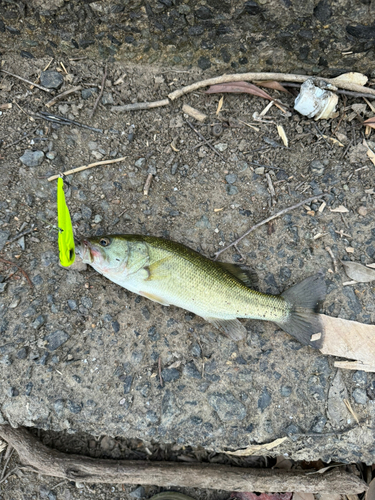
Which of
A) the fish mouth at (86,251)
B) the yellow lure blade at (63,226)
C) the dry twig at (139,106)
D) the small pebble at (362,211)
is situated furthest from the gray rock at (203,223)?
the small pebble at (362,211)

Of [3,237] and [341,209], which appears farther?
[341,209]

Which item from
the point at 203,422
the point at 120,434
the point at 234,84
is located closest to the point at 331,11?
the point at 234,84

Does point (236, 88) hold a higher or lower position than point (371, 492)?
higher

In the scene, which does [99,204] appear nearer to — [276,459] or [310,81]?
[310,81]

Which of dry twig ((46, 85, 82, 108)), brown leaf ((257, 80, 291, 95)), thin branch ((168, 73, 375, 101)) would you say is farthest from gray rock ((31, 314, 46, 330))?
brown leaf ((257, 80, 291, 95))

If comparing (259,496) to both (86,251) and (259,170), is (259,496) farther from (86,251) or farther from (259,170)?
(259,170)

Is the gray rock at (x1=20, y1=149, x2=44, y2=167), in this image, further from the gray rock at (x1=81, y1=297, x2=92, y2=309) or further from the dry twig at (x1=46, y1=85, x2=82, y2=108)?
the gray rock at (x1=81, y1=297, x2=92, y2=309)

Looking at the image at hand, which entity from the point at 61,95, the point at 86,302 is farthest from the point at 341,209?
the point at 61,95
